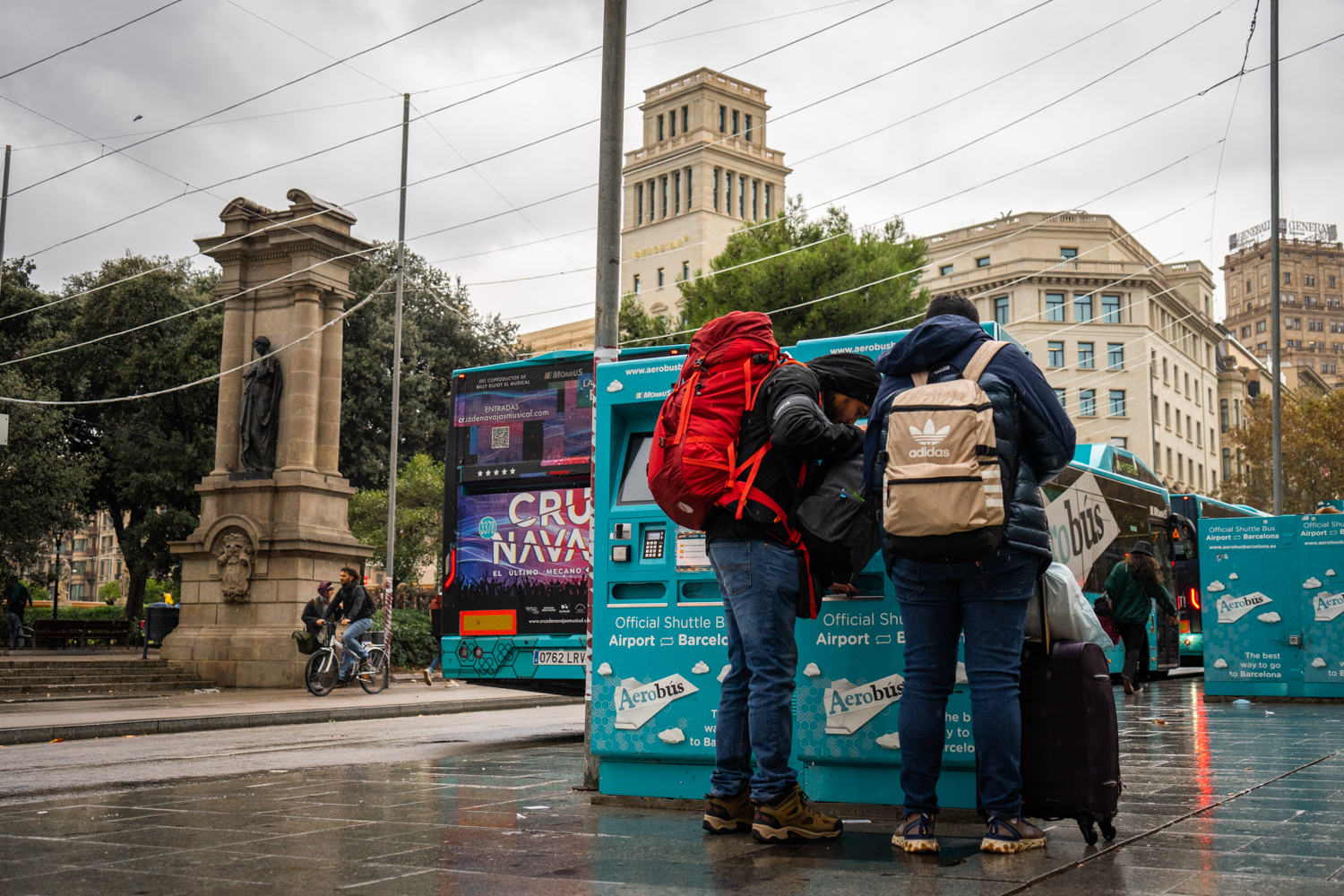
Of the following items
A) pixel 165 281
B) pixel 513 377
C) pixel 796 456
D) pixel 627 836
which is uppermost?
pixel 165 281

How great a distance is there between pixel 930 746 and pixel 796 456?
116 cm

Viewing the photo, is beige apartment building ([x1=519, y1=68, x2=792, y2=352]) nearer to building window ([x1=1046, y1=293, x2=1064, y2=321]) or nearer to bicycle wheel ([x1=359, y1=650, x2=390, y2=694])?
building window ([x1=1046, y1=293, x2=1064, y2=321])

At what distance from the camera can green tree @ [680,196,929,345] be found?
108ft

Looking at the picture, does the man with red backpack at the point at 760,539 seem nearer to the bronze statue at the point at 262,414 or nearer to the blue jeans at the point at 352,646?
the blue jeans at the point at 352,646

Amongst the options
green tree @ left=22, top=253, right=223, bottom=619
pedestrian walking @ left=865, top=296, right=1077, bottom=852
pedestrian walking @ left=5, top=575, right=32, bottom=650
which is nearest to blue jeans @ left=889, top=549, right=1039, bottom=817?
pedestrian walking @ left=865, top=296, right=1077, bottom=852

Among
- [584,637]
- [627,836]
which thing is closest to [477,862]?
[627,836]

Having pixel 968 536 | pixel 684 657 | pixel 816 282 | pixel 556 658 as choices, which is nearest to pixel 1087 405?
pixel 816 282

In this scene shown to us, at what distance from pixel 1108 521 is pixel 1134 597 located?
3.74m

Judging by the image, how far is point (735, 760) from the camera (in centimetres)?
493

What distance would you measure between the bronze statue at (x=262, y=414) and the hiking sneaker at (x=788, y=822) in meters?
18.5

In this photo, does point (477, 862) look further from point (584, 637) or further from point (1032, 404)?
point (584, 637)

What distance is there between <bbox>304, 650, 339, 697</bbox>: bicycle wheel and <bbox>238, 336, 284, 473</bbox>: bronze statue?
439cm

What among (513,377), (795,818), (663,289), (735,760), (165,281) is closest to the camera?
(795,818)

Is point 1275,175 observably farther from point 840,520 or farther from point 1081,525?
point 840,520
